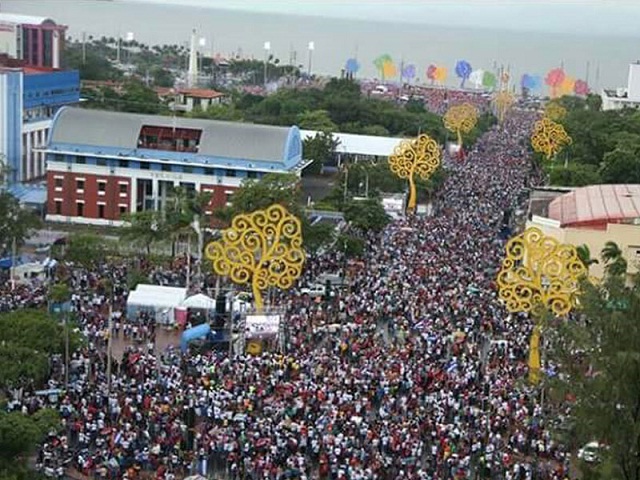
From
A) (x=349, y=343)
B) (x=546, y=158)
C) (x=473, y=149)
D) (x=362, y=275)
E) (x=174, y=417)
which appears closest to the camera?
(x=174, y=417)

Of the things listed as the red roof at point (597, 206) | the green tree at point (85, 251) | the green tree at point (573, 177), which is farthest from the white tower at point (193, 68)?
the green tree at point (85, 251)

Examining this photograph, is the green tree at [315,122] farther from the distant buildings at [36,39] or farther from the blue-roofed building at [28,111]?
the distant buildings at [36,39]

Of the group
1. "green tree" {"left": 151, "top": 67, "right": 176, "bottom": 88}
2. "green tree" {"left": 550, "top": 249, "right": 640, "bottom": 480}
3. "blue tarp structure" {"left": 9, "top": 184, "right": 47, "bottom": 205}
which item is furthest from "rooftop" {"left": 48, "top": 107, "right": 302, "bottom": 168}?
"green tree" {"left": 151, "top": 67, "right": 176, "bottom": 88}

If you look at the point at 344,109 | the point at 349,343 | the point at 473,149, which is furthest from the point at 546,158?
the point at 349,343

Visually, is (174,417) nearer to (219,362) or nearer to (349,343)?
(219,362)

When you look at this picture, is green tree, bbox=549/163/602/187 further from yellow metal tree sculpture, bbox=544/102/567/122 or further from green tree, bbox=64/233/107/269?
yellow metal tree sculpture, bbox=544/102/567/122

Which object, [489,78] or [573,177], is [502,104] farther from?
[573,177]
